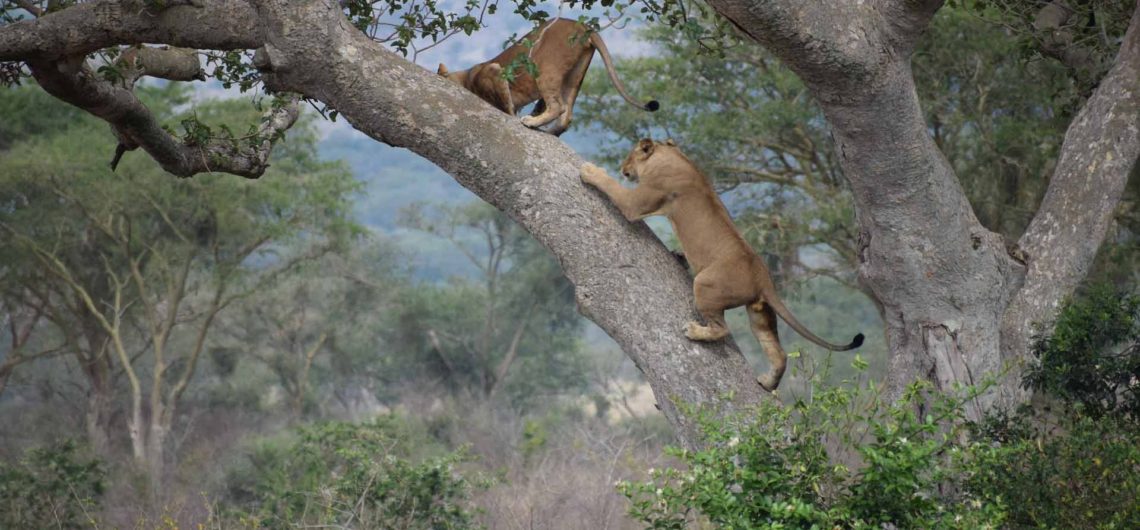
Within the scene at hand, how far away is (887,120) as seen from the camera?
511 cm

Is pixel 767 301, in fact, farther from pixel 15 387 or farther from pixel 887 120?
pixel 15 387

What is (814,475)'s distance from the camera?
14.9ft

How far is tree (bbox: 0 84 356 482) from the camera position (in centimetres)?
2070

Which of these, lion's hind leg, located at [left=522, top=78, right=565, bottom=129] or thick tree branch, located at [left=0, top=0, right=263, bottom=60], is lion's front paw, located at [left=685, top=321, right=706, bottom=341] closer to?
lion's hind leg, located at [left=522, top=78, right=565, bottom=129]

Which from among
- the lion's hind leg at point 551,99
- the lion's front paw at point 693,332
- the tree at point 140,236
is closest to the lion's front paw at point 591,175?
the lion's front paw at point 693,332

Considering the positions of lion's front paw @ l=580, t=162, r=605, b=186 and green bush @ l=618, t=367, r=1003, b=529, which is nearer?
green bush @ l=618, t=367, r=1003, b=529

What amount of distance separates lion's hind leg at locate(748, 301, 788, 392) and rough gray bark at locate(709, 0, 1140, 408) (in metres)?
0.48

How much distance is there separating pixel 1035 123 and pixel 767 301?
10.8m

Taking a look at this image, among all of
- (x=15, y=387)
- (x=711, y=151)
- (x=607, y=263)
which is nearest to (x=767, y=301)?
(x=607, y=263)

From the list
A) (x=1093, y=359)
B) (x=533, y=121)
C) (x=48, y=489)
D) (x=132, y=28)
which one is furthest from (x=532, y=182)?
(x=48, y=489)

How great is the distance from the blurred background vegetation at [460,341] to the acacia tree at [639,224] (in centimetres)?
43

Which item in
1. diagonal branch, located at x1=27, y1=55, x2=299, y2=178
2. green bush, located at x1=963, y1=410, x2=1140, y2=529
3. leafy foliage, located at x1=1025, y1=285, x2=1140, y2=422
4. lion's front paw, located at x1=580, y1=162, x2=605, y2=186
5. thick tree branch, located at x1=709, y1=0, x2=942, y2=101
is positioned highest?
thick tree branch, located at x1=709, y1=0, x2=942, y2=101

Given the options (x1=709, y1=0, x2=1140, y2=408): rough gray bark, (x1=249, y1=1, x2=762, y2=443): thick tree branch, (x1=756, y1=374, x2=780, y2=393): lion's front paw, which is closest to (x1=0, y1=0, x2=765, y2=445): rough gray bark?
Answer: (x1=249, y1=1, x2=762, y2=443): thick tree branch

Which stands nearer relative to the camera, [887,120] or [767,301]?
[887,120]
